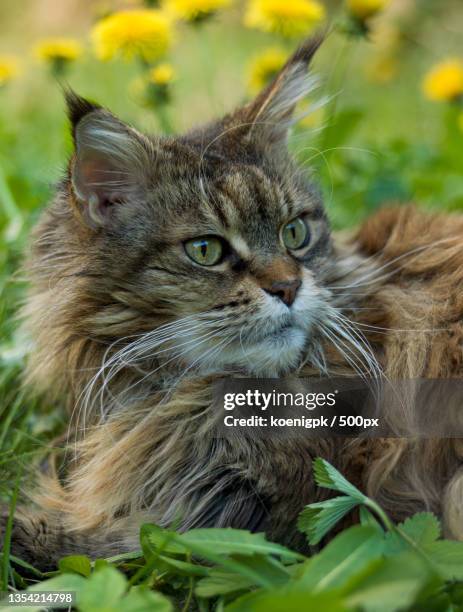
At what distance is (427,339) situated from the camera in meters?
1.96

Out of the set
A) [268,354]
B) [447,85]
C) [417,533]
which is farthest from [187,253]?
[447,85]

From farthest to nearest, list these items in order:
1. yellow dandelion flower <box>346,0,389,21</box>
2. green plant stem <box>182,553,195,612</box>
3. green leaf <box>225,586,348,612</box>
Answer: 1. yellow dandelion flower <box>346,0,389,21</box>
2. green plant stem <box>182,553,195,612</box>
3. green leaf <box>225,586,348,612</box>

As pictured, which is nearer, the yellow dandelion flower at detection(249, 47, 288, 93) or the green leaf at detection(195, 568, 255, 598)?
the green leaf at detection(195, 568, 255, 598)

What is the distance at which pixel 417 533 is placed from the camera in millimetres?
1556

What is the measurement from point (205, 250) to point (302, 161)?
64 centimetres

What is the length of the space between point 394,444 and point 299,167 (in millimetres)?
823

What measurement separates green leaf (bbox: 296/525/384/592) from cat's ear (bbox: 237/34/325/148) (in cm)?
113

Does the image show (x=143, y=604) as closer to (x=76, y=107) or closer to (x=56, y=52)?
(x=76, y=107)

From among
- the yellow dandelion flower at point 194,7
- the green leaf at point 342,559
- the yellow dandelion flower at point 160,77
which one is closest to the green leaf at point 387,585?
the green leaf at point 342,559

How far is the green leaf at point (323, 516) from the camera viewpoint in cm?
160

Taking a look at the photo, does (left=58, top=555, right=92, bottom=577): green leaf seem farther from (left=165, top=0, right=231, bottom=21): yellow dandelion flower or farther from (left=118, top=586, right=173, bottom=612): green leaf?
(left=165, top=0, right=231, bottom=21): yellow dandelion flower

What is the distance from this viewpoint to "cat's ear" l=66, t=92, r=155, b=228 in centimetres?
180

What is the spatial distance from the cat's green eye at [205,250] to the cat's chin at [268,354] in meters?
0.21

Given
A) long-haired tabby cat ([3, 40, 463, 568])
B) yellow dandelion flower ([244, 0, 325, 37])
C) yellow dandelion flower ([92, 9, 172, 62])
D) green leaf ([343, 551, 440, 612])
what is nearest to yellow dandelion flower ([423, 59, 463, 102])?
yellow dandelion flower ([244, 0, 325, 37])
